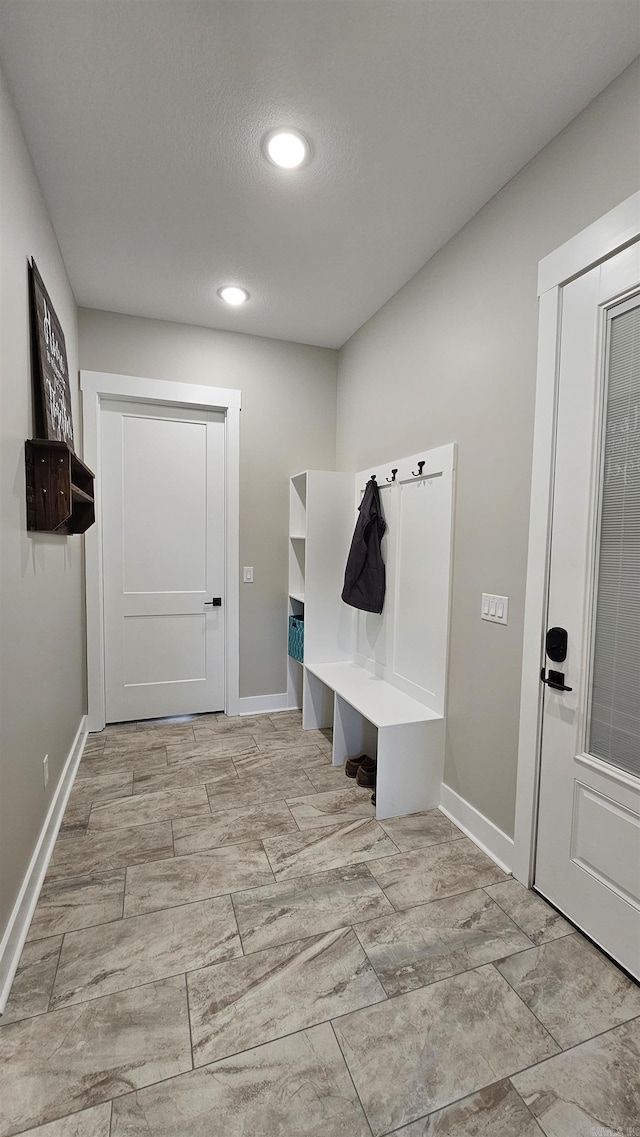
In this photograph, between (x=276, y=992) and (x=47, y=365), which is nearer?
(x=276, y=992)

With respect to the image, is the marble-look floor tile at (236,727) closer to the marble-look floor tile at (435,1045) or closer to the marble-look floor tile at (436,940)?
the marble-look floor tile at (436,940)

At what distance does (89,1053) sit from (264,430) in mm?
3229

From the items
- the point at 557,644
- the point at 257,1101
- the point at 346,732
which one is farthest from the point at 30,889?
the point at 557,644

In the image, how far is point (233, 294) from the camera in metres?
2.88

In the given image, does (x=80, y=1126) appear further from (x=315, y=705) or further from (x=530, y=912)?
(x=315, y=705)

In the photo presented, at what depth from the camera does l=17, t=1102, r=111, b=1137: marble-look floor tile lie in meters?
1.05

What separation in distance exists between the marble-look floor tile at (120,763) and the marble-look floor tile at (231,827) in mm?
622

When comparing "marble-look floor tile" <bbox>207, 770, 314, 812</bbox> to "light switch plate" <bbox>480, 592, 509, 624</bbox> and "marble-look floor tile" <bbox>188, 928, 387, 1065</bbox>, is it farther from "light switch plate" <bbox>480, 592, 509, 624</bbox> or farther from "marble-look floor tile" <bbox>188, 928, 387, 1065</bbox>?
"light switch plate" <bbox>480, 592, 509, 624</bbox>

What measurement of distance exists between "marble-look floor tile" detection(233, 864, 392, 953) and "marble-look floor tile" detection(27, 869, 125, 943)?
17.6 inches

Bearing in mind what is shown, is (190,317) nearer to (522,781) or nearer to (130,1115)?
(522,781)

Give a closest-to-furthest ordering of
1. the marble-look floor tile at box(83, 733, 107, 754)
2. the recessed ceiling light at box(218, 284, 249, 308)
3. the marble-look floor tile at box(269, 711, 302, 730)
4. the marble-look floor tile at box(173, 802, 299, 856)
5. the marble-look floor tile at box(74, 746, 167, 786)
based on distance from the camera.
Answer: the marble-look floor tile at box(173, 802, 299, 856) < the marble-look floor tile at box(74, 746, 167, 786) < the recessed ceiling light at box(218, 284, 249, 308) < the marble-look floor tile at box(83, 733, 107, 754) < the marble-look floor tile at box(269, 711, 302, 730)

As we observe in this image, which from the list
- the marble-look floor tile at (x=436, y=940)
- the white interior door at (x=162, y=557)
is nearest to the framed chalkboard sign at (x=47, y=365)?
the white interior door at (x=162, y=557)

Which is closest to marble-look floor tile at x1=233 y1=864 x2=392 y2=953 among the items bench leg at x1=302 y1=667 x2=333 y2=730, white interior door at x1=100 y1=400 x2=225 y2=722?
bench leg at x1=302 y1=667 x2=333 y2=730

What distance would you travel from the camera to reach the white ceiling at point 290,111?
1.36 meters
